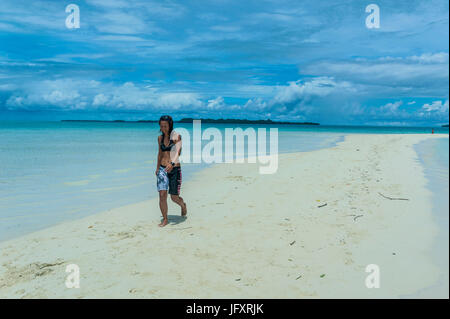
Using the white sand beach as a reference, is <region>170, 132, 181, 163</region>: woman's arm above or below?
above

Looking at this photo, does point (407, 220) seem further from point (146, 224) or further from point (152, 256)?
point (146, 224)

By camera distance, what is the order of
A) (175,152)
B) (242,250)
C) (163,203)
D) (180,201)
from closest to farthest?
(242,250), (175,152), (163,203), (180,201)

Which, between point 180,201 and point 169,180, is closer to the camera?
point 169,180

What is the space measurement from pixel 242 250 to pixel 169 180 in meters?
2.16

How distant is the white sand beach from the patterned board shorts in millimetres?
729

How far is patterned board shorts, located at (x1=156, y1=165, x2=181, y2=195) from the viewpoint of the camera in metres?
6.05

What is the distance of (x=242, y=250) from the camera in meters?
4.80

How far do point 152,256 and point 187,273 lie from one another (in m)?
0.82

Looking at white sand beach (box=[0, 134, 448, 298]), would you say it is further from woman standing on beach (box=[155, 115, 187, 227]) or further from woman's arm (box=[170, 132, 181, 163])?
woman's arm (box=[170, 132, 181, 163])

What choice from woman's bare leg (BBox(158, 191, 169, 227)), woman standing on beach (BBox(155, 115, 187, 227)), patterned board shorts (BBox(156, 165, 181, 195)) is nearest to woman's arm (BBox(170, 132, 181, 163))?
woman standing on beach (BBox(155, 115, 187, 227))

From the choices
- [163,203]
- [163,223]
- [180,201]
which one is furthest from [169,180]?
[163,223]

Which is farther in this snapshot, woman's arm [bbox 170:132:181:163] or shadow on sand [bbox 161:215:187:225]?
shadow on sand [bbox 161:215:187:225]

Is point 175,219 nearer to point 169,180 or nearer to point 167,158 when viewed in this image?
point 169,180
